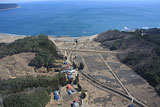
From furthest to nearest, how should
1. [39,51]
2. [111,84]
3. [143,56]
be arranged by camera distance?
[39,51], [143,56], [111,84]

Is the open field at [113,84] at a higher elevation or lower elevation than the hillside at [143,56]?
lower

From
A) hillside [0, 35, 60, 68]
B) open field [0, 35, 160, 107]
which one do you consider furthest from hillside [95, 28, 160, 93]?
hillside [0, 35, 60, 68]

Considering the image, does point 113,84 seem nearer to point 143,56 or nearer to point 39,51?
point 143,56

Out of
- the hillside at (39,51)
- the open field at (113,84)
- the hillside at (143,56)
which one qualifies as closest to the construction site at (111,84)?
the open field at (113,84)

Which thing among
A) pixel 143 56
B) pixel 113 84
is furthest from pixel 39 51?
pixel 143 56

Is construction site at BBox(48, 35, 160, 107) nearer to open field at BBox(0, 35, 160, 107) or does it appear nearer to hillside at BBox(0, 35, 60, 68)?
open field at BBox(0, 35, 160, 107)

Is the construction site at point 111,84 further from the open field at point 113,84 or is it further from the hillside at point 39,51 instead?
the hillside at point 39,51

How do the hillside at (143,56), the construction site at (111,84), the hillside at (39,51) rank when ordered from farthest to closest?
the hillside at (39,51), the hillside at (143,56), the construction site at (111,84)

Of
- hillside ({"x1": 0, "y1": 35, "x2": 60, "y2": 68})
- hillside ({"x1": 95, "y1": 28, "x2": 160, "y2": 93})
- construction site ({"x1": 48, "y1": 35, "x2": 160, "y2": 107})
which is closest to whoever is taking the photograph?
construction site ({"x1": 48, "y1": 35, "x2": 160, "y2": 107})

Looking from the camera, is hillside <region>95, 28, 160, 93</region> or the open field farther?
hillside <region>95, 28, 160, 93</region>

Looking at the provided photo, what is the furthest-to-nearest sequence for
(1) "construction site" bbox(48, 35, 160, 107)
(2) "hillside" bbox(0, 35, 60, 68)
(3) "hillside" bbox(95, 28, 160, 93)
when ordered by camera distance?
(2) "hillside" bbox(0, 35, 60, 68) < (3) "hillside" bbox(95, 28, 160, 93) < (1) "construction site" bbox(48, 35, 160, 107)

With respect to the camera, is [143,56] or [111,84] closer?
[111,84]
